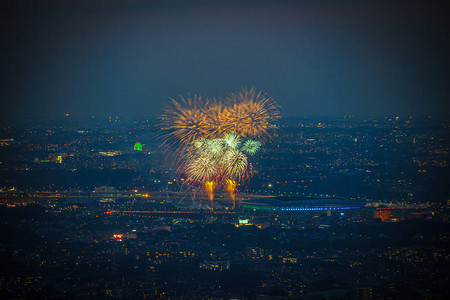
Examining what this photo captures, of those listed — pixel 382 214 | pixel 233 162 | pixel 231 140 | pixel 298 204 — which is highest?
pixel 231 140

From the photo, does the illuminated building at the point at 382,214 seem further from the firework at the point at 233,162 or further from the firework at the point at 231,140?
the firework at the point at 231,140

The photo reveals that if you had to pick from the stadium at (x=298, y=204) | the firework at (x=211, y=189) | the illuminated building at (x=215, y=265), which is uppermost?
the firework at (x=211, y=189)

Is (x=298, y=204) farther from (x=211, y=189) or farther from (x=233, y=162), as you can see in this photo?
(x=233, y=162)

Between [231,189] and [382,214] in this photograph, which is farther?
[231,189]

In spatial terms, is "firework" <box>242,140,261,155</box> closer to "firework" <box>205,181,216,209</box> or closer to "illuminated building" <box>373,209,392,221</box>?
"firework" <box>205,181,216,209</box>

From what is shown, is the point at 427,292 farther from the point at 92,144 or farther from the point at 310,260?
the point at 92,144

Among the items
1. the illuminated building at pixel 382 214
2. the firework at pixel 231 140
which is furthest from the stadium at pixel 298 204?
the firework at pixel 231 140

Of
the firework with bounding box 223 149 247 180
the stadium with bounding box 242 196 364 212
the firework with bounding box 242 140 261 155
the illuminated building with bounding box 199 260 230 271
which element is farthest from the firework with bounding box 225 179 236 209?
the illuminated building with bounding box 199 260 230 271

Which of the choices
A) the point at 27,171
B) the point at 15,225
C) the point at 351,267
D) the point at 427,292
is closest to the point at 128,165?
the point at 27,171

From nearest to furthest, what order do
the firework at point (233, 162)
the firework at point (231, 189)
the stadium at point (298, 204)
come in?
the firework at point (233, 162) < the stadium at point (298, 204) < the firework at point (231, 189)

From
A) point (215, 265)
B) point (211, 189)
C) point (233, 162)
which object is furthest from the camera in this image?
point (211, 189)

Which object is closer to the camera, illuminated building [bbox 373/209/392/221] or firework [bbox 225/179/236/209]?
illuminated building [bbox 373/209/392/221]

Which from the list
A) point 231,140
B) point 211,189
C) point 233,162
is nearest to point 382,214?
point 211,189
